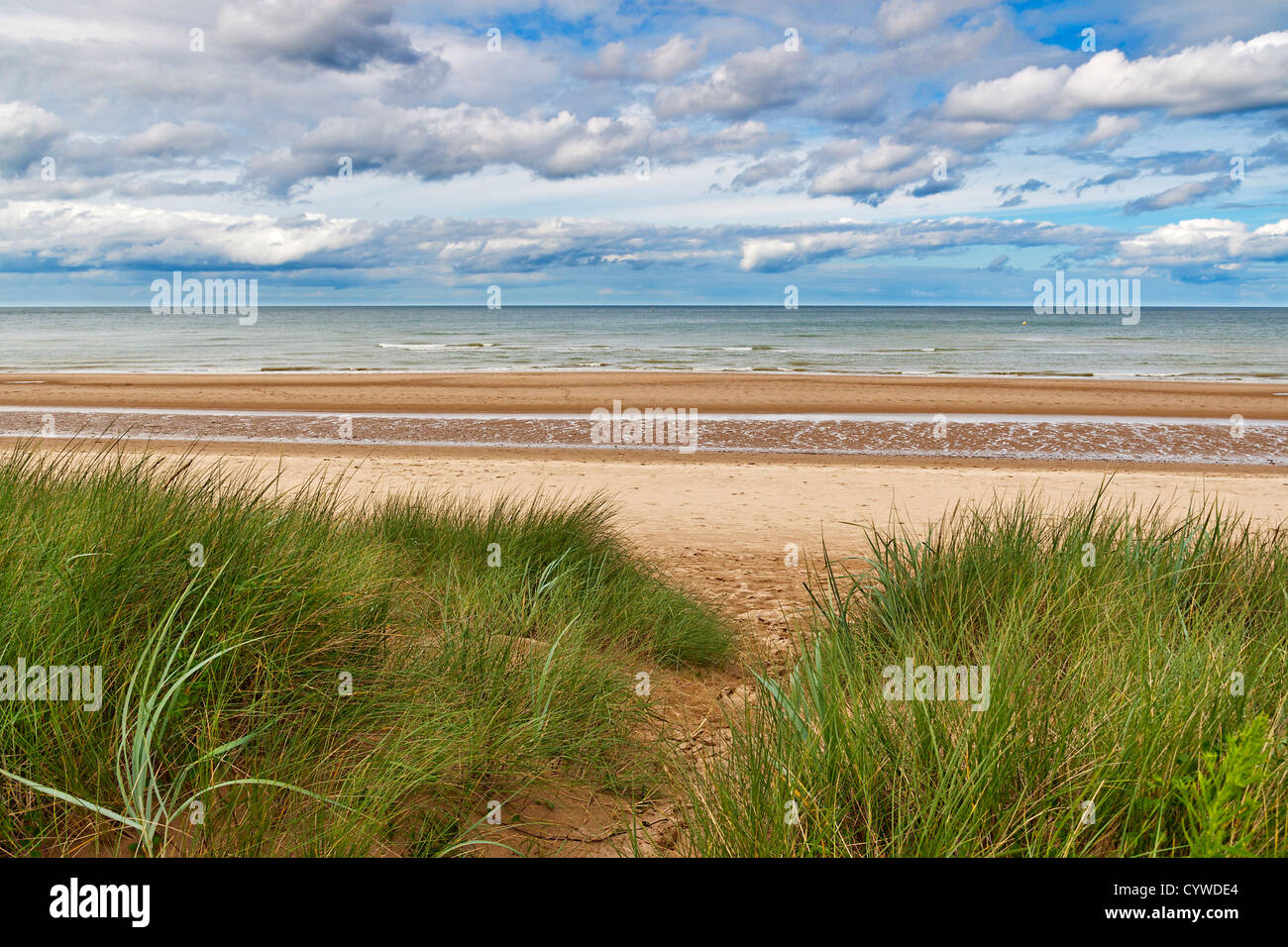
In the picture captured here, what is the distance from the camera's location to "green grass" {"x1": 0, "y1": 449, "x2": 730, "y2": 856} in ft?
7.65

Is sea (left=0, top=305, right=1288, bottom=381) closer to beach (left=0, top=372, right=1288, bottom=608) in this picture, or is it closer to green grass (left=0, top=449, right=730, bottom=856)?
beach (left=0, top=372, right=1288, bottom=608)

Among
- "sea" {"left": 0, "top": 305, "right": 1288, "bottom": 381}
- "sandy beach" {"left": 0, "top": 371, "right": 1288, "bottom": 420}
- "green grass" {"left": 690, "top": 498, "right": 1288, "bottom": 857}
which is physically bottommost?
"green grass" {"left": 690, "top": 498, "right": 1288, "bottom": 857}

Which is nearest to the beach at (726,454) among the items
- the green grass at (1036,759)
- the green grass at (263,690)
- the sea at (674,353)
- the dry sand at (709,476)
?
the dry sand at (709,476)

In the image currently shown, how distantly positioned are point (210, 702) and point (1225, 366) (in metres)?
47.4

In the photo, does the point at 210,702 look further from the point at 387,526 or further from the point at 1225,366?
the point at 1225,366

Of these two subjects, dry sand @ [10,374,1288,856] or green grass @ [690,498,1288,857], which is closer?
green grass @ [690,498,1288,857]

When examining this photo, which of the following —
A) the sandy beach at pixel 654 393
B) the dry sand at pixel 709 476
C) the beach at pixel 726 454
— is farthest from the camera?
the sandy beach at pixel 654 393

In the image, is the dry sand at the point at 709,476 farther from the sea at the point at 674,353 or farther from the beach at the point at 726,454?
the sea at the point at 674,353

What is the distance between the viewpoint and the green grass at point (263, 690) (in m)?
2.33

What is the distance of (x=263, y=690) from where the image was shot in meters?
2.83

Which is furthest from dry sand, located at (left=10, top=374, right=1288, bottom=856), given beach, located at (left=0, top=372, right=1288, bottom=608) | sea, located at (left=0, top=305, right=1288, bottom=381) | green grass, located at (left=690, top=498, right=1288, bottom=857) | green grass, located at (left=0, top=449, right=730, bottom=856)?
sea, located at (left=0, top=305, right=1288, bottom=381)

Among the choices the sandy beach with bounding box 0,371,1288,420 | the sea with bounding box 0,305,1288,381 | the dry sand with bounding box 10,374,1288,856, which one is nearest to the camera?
the dry sand with bounding box 10,374,1288,856

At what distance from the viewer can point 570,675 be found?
357cm
